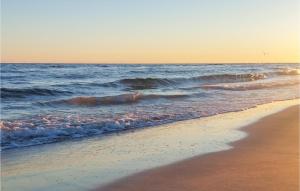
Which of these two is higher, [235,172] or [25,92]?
[235,172]

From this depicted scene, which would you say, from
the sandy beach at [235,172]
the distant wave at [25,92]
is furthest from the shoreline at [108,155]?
the distant wave at [25,92]

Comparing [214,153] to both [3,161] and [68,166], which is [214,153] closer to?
[68,166]

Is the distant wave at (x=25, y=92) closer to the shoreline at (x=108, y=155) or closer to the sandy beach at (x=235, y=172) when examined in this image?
the shoreline at (x=108, y=155)

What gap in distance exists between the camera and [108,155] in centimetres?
727

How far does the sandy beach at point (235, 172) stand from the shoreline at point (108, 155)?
26cm

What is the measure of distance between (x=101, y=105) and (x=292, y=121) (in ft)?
22.5

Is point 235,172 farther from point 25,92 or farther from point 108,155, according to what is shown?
point 25,92

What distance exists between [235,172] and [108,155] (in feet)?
6.65

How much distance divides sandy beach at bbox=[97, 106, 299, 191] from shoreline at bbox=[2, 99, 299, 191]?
0.84 ft

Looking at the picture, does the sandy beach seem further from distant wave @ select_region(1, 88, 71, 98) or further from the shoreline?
distant wave @ select_region(1, 88, 71, 98)

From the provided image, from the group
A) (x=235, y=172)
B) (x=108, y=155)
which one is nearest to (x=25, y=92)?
(x=108, y=155)

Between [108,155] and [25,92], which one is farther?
[25,92]

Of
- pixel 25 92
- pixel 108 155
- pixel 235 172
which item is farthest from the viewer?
pixel 25 92

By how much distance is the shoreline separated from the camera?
5816 millimetres
